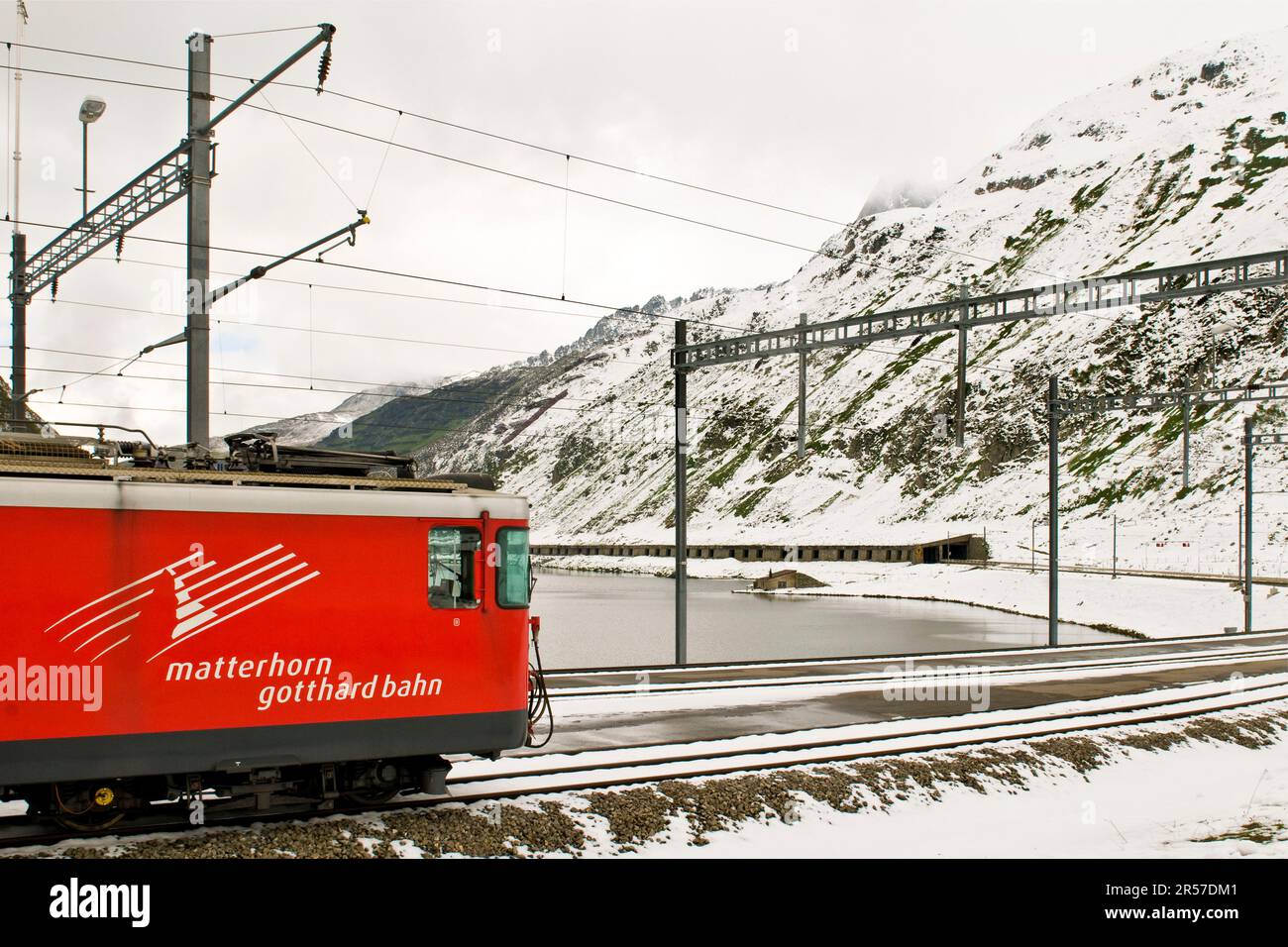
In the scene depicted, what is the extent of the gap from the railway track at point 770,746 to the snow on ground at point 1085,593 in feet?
82.0

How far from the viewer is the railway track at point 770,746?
36.6 ft

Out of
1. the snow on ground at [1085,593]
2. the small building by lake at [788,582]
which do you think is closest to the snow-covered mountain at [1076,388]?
the snow on ground at [1085,593]

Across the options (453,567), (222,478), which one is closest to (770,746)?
(453,567)

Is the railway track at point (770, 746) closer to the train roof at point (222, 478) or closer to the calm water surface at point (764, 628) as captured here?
the train roof at point (222, 478)

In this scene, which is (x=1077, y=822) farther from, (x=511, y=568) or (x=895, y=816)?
(x=511, y=568)

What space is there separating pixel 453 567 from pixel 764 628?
4675cm

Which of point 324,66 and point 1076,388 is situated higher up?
point 1076,388

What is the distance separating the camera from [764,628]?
5744cm

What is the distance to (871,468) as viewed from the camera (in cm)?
16112

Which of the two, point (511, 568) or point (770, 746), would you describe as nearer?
point (511, 568)

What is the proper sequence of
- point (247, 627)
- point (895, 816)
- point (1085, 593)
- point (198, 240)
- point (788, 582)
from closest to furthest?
point (247, 627)
point (895, 816)
point (198, 240)
point (1085, 593)
point (788, 582)

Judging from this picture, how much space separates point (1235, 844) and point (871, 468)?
150495 mm
